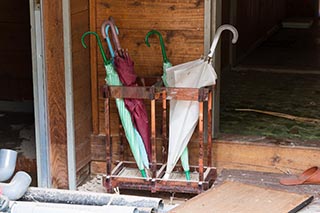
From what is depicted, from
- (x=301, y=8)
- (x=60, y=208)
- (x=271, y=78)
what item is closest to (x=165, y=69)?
(x=60, y=208)

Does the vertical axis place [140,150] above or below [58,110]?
below

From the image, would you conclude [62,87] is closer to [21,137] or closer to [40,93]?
[40,93]

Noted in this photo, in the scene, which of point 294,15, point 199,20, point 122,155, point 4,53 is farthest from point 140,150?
point 294,15

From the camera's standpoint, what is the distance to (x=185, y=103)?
3.57 metres

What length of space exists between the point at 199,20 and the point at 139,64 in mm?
436

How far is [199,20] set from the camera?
3723mm

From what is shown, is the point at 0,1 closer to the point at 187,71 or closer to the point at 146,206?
the point at 187,71

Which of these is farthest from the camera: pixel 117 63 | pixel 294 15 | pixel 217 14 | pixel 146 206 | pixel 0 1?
pixel 294 15

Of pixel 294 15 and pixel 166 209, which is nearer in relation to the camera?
pixel 166 209

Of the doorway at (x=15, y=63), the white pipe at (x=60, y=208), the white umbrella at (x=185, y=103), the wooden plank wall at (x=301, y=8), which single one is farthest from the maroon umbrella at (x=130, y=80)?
the wooden plank wall at (x=301, y=8)

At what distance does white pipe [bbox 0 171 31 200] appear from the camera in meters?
3.37

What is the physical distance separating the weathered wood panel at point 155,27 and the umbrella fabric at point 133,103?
0.83ft

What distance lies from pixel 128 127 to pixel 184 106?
0.32 metres

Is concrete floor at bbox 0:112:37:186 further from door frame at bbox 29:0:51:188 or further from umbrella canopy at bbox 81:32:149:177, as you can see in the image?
umbrella canopy at bbox 81:32:149:177
